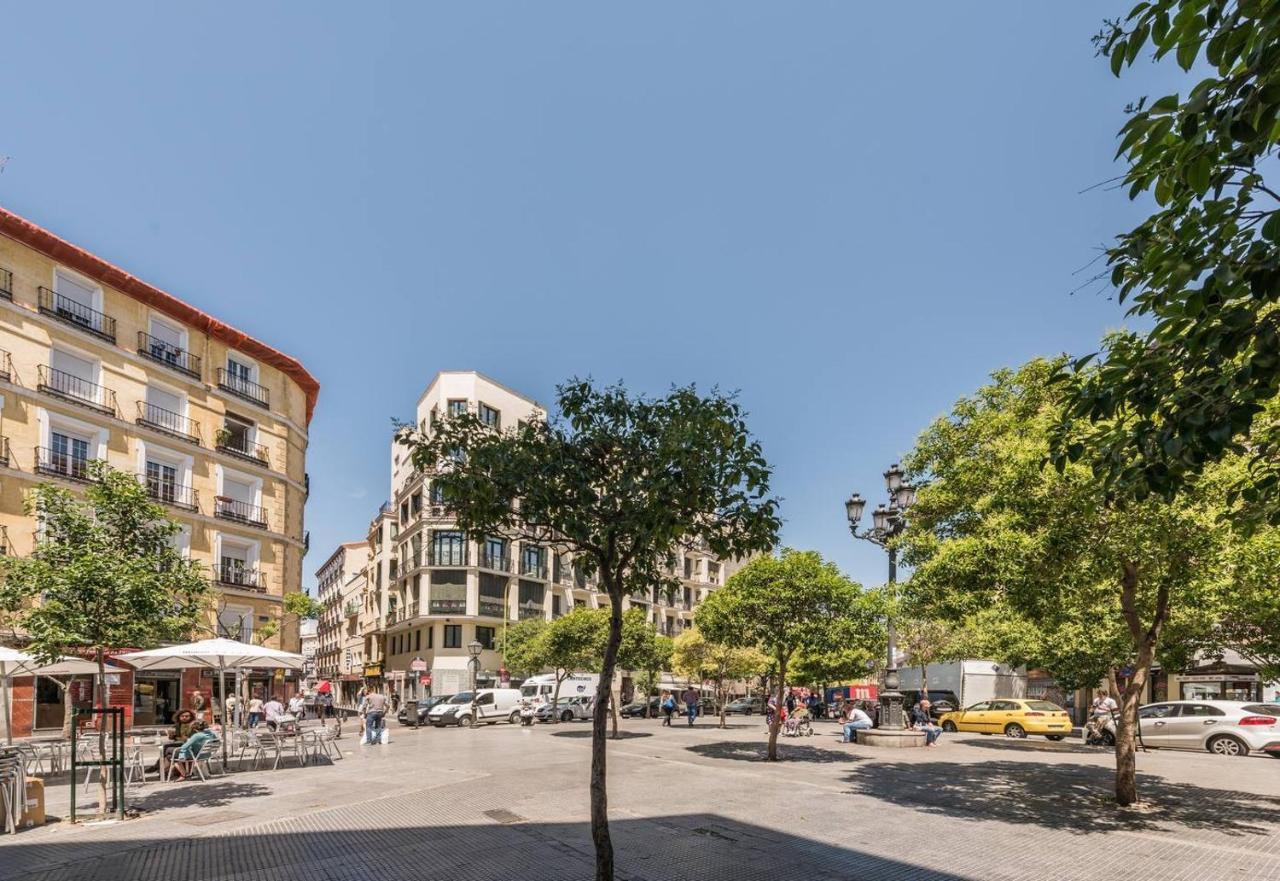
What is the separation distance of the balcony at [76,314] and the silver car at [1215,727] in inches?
1494

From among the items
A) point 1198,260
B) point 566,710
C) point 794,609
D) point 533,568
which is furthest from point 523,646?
point 1198,260

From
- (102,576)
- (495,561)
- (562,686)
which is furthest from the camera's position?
(495,561)

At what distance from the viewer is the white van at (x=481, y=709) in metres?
33.8

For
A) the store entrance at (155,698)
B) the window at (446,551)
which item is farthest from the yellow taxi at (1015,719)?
the window at (446,551)

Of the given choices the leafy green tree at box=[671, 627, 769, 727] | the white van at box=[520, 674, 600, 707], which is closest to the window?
the white van at box=[520, 674, 600, 707]

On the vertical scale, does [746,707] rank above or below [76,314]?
below

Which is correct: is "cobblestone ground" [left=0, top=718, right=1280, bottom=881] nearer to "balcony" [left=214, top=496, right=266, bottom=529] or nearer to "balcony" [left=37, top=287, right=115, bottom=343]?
"balcony" [left=214, top=496, right=266, bottom=529]

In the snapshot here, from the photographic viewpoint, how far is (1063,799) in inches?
490

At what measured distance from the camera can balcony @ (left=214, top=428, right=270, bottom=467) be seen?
34094mm

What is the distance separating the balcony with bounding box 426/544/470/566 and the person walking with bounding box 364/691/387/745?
2784cm

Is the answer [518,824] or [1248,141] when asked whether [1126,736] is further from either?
[1248,141]

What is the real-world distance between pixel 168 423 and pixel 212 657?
65.4 ft

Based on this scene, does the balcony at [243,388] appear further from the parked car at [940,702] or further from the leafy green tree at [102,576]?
the parked car at [940,702]

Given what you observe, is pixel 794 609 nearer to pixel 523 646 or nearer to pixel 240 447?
pixel 240 447
